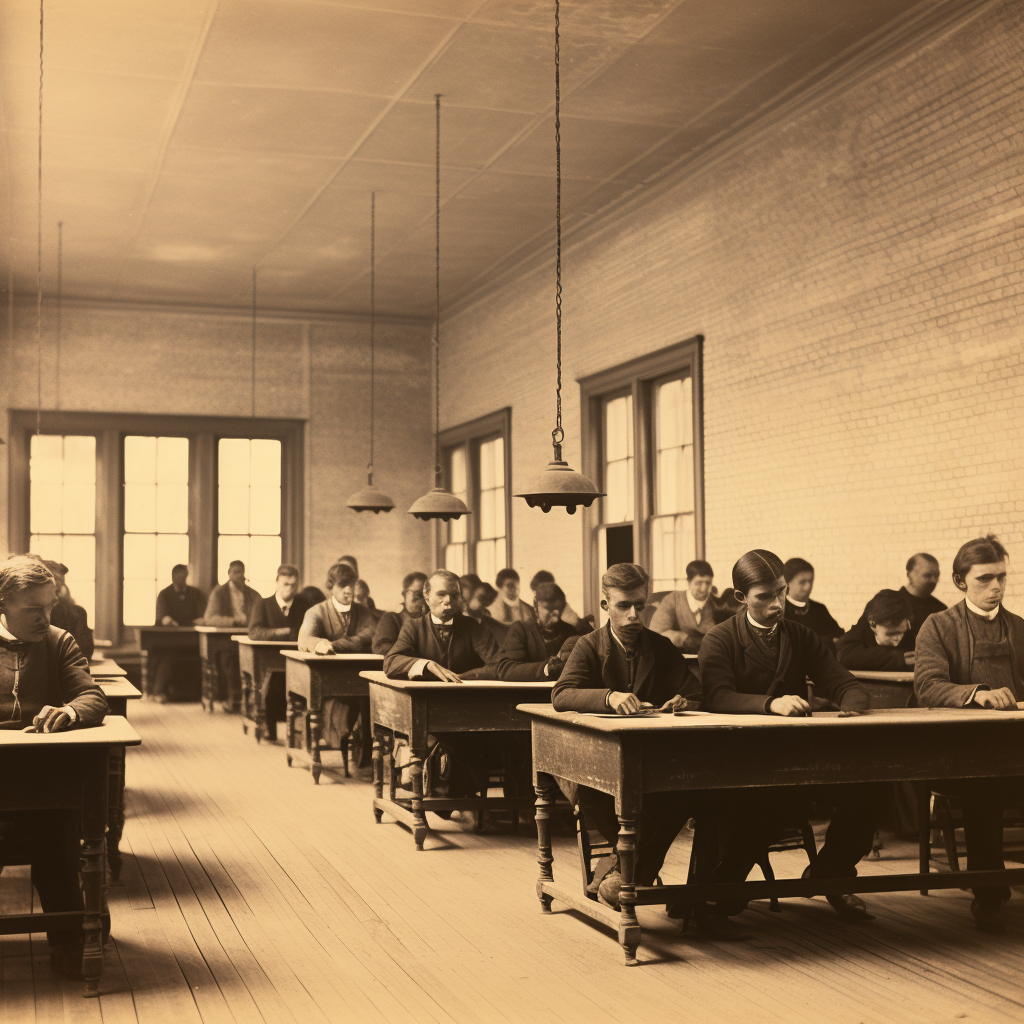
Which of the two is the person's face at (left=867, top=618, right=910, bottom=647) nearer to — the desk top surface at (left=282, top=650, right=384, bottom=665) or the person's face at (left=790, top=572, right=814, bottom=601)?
the person's face at (left=790, top=572, right=814, bottom=601)

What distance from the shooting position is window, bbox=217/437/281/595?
16625 millimetres

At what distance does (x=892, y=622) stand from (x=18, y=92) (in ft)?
22.6

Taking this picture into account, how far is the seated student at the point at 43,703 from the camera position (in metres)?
4.37

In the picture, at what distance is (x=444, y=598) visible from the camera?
719 centimetres

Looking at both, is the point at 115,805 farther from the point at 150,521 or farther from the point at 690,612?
the point at 150,521

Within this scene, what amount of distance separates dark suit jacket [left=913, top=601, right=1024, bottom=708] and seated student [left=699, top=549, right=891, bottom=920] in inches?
15.1

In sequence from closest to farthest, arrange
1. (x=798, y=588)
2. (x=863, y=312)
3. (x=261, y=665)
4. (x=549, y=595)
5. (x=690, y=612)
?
1. (x=549, y=595)
2. (x=798, y=588)
3. (x=863, y=312)
4. (x=690, y=612)
5. (x=261, y=665)

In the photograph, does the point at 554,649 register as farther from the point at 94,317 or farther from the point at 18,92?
the point at 94,317

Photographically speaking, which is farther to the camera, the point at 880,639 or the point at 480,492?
the point at 480,492

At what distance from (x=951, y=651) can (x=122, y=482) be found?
42.4ft

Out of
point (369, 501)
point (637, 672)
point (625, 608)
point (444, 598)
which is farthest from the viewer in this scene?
point (369, 501)

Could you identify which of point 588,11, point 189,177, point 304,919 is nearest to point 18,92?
point 189,177

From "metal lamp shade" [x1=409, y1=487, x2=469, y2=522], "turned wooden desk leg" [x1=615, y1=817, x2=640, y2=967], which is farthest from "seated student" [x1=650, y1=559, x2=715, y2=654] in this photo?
"turned wooden desk leg" [x1=615, y1=817, x2=640, y2=967]

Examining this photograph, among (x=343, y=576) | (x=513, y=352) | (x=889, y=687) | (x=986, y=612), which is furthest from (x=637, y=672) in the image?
(x=513, y=352)
